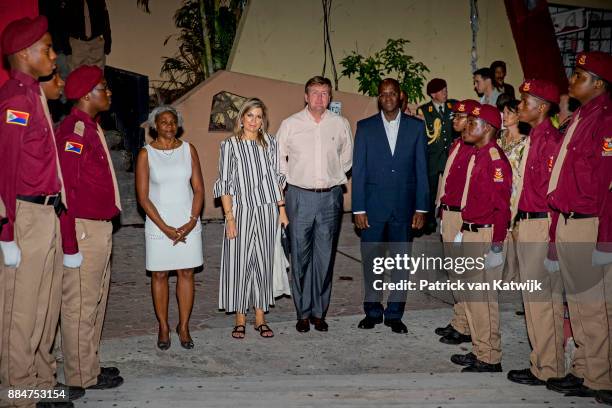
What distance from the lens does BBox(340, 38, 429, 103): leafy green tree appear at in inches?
481

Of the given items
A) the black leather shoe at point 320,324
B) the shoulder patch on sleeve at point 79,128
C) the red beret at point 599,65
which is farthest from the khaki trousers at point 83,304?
the red beret at point 599,65

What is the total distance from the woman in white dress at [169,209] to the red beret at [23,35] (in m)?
1.54

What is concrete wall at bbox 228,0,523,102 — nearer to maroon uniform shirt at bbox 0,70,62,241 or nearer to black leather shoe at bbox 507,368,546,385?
maroon uniform shirt at bbox 0,70,62,241

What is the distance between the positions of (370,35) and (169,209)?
7.91 m

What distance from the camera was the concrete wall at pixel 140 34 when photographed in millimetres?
12859

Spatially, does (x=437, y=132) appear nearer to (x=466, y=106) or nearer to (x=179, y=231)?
(x=466, y=106)

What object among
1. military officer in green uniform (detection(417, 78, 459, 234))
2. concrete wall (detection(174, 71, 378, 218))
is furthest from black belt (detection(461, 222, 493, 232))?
concrete wall (detection(174, 71, 378, 218))

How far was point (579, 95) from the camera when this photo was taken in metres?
4.73

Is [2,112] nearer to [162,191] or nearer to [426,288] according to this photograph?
[162,191]

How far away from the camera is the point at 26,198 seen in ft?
13.8

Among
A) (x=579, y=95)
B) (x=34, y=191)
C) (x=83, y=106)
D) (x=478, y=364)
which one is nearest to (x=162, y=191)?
(x=83, y=106)

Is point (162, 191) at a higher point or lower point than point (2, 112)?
lower

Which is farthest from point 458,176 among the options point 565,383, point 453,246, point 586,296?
point 565,383

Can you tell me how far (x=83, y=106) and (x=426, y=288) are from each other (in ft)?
15.1
